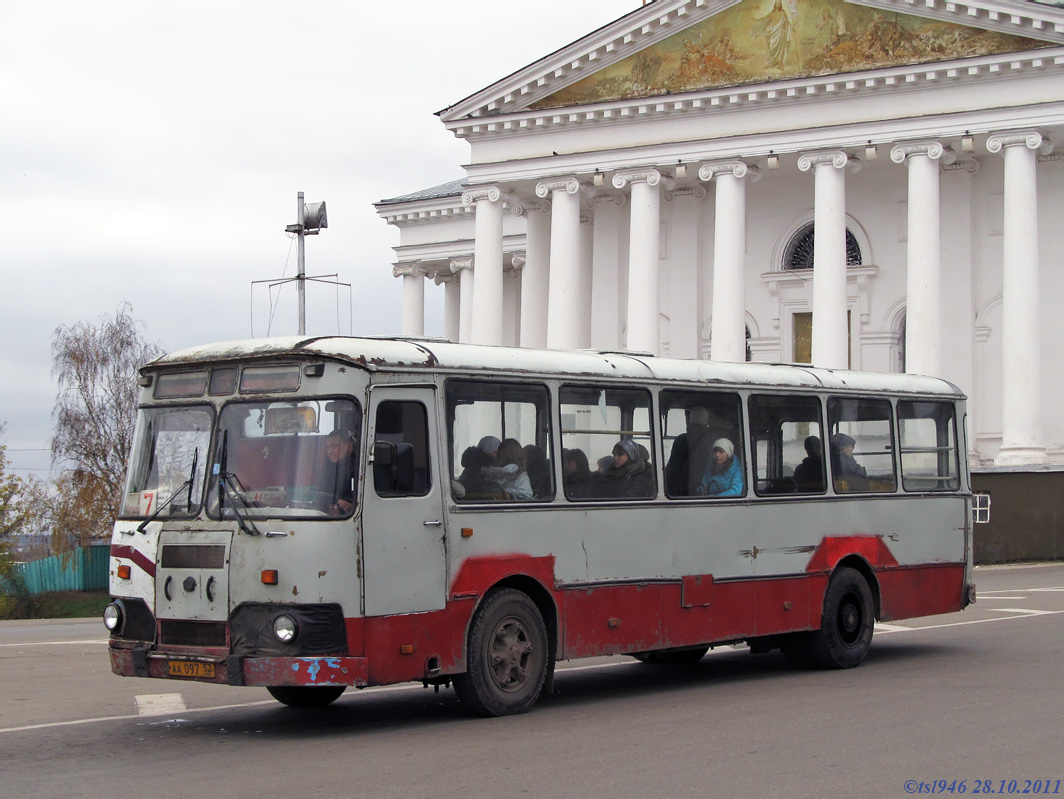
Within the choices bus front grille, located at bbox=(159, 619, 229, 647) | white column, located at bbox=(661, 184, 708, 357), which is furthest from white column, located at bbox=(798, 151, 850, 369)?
bus front grille, located at bbox=(159, 619, 229, 647)

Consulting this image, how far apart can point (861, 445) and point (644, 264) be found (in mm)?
23478

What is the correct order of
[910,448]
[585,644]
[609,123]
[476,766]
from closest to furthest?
1. [476,766]
2. [585,644]
3. [910,448]
4. [609,123]

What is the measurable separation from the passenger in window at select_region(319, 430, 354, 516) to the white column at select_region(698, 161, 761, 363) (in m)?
26.3

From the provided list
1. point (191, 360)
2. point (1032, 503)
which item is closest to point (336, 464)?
point (191, 360)

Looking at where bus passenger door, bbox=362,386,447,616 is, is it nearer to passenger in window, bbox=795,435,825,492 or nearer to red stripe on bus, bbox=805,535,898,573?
passenger in window, bbox=795,435,825,492

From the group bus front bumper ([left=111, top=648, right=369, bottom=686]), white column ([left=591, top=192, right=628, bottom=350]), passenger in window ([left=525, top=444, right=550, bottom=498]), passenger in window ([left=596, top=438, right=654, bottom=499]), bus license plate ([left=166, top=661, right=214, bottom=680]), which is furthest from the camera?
white column ([left=591, top=192, right=628, bottom=350])

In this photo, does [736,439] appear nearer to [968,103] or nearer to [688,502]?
[688,502]

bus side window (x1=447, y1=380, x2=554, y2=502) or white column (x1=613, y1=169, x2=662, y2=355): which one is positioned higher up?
white column (x1=613, y1=169, x2=662, y2=355)

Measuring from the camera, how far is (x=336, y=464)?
30.2 ft

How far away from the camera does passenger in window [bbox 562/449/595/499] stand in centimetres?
1073

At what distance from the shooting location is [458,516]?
32.2 feet

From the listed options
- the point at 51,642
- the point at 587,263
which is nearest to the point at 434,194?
the point at 587,263

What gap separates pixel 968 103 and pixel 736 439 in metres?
23.6

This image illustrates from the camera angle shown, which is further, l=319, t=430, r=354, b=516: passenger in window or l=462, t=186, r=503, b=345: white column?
l=462, t=186, r=503, b=345: white column
